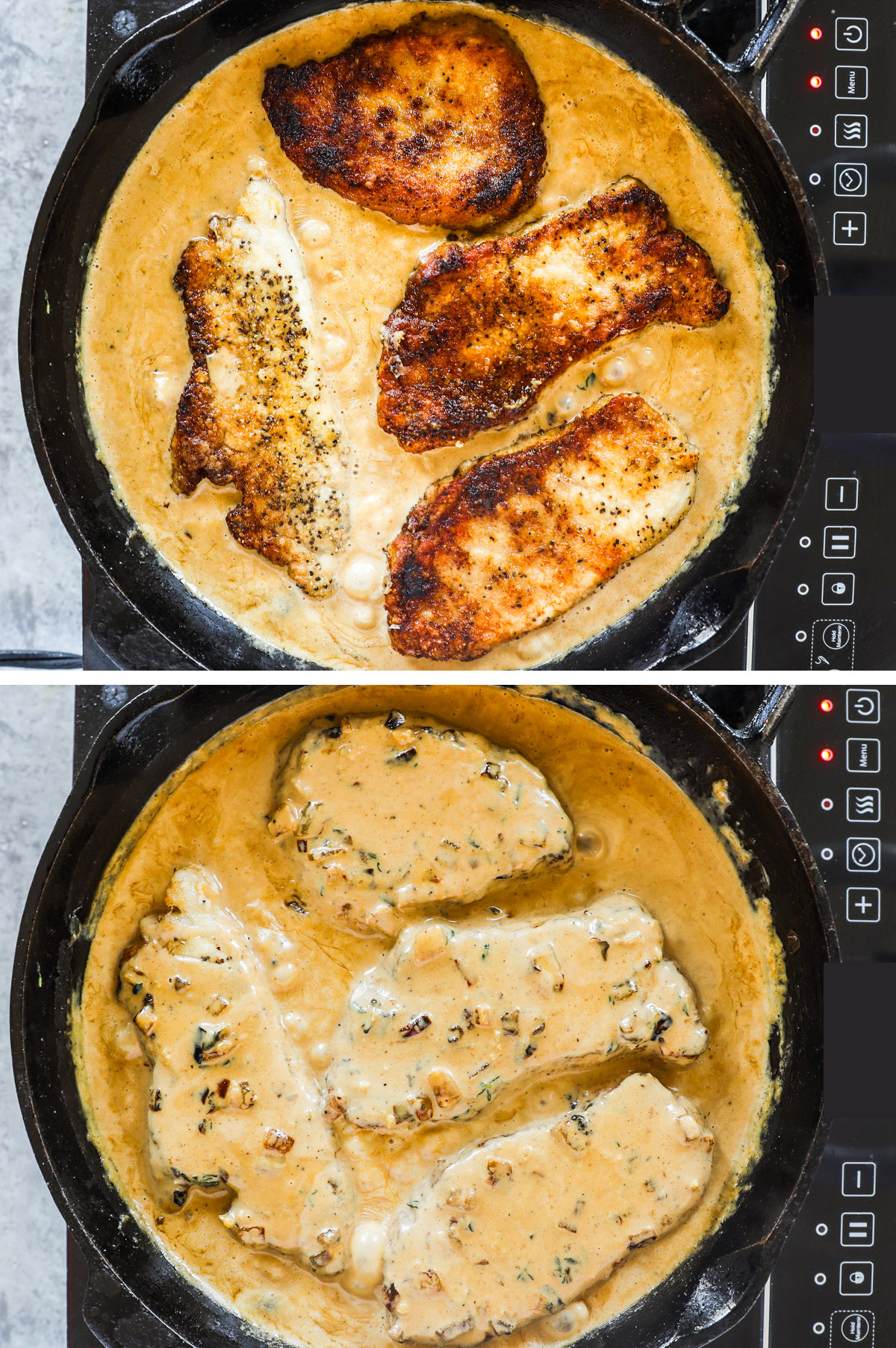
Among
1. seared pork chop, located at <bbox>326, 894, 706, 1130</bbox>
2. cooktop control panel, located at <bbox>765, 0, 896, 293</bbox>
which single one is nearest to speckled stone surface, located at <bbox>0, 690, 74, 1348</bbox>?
seared pork chop, located at <bbox>326, 894, 706, 1130</bbox>

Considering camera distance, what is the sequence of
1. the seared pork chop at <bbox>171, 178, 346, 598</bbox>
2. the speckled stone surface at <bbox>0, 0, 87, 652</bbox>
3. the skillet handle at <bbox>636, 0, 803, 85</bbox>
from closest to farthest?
1. the skillet handle at <bbox>636, 0, 803, 85</bbox>
2. the seared pork chop at <bbox>171, 178, 346, 598</bbox>
3. the speckled stone surface at <bbox>0, 0, 87, 652</bbox>

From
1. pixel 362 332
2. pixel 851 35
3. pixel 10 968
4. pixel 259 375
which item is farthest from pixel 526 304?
pixel 10 968

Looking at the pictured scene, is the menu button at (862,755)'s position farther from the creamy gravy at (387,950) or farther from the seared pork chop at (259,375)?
the seared pork chop at (259,375)

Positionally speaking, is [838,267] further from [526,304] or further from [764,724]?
[764,724]

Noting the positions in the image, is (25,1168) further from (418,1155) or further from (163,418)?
(163,418)

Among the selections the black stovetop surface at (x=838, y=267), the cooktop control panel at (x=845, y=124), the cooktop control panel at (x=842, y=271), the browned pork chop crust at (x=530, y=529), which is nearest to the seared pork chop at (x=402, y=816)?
the browned pork chop crust at (x=530, y=529)

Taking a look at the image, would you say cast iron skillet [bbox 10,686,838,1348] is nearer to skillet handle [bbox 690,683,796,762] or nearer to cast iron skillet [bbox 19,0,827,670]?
skillet handle [bbox 690,683,796,762]

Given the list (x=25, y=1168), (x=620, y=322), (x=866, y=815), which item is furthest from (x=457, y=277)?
(x=25, y=1168)
